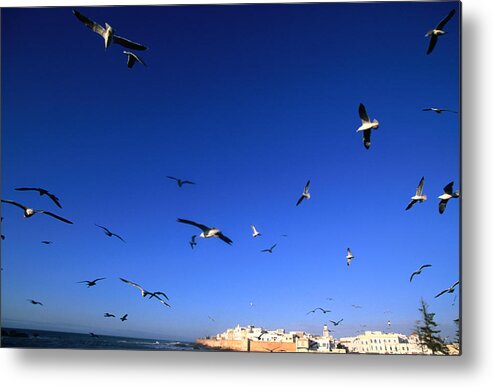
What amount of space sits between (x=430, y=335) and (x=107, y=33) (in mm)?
2163

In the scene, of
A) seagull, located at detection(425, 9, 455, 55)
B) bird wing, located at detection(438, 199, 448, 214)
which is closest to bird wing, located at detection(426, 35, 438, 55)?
seagull, located at detection(425, 9, 455, 55)

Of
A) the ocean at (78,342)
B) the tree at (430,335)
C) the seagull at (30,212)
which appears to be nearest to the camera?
the tree at (430,335)

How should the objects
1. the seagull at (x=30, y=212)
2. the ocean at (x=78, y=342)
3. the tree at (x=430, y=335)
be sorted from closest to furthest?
the tree at (x=430, y=335) → the ocean at (x=78, y=342) → the seagull at (x=30, y=212)

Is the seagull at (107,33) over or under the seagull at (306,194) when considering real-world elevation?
over

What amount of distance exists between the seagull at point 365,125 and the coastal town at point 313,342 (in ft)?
3.04

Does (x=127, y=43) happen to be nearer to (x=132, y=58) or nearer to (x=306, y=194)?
(x=132, y=58)

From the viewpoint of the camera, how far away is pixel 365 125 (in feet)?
9.77

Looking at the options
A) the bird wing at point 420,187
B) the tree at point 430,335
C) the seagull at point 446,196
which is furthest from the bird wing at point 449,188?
the tree at point 430,335

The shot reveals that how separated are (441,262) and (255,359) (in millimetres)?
1005

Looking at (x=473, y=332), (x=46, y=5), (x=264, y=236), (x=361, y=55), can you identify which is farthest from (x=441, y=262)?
(x=46, y=5)

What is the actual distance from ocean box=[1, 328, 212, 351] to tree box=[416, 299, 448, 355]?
3.34ft

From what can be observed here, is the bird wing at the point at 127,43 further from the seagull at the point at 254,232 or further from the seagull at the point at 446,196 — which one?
the seagull at the point at 446,196

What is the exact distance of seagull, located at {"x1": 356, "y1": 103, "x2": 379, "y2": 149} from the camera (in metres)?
2.97

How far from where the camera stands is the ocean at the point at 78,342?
2953mm
